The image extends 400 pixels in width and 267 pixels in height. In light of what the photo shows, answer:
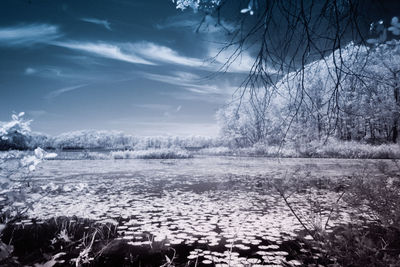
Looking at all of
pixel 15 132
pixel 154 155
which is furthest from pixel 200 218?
pixel 154 155

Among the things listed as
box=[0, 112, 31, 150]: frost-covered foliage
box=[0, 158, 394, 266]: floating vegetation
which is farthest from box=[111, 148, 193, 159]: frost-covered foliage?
box=[0, 112, 31, 150]: frost-covered foliage

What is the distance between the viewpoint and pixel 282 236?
13.1 feet

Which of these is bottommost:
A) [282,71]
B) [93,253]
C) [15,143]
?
[93,253]

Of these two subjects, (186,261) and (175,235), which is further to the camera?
(175,235)

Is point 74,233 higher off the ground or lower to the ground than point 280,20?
lower

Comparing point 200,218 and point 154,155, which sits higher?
point 154,155

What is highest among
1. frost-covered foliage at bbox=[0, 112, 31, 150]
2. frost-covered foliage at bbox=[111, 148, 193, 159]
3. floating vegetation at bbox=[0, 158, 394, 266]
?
frost-covered foliage at bbox=[0, 112, 31, 150]

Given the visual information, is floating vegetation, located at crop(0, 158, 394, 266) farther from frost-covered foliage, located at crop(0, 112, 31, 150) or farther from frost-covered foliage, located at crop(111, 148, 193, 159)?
frost-covered foliage, located at crop(111, 148, 193, 159)

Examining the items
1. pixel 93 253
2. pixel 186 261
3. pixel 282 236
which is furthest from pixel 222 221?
pixel 93 253

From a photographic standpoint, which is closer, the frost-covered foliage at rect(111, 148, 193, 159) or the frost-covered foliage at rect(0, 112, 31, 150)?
the frost-covered foliage at rect(0, 112, 31, 150)

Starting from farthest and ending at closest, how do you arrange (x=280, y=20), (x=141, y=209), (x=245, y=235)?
(x=141, y=209) → (x=245, y=235) → (x=280, y=20)

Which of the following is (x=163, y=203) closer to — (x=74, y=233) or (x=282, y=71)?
(x=74, y=233)

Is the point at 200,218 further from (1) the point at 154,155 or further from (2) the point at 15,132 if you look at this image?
(1) the point at 154,155

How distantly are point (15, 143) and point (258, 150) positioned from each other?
2432 cm
